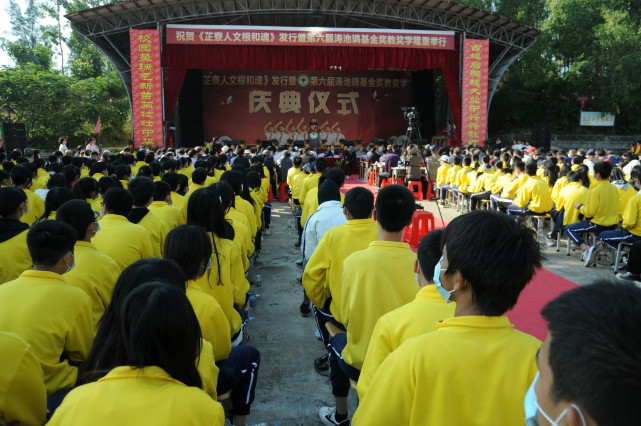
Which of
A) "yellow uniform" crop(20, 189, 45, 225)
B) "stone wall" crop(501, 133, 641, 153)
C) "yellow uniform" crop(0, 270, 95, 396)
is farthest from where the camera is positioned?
"stone wall" crop(501, 133, 641, 153)

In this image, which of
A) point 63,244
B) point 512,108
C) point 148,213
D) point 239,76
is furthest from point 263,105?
point 63,244

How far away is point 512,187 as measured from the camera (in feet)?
23.0

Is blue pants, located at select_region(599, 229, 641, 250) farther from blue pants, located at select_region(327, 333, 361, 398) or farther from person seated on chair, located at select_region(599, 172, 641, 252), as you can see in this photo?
blue pants, located at select_region(327, 333, 361, 398)

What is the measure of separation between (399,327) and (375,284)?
63cm

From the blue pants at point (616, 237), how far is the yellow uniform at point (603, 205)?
0.97 ft

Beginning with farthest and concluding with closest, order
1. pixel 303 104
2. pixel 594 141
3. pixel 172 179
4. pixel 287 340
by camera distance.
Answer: pixel 594 141, pixel 303 104, pixel 172 179, pixel 287 340

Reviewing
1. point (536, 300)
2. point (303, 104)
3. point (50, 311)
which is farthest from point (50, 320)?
point (303, 104)

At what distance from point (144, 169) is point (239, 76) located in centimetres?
1424

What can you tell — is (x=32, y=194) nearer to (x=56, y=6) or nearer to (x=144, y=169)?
(x=144, y=169)

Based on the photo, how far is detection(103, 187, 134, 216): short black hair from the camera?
124 inches

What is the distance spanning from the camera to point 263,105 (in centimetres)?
1939

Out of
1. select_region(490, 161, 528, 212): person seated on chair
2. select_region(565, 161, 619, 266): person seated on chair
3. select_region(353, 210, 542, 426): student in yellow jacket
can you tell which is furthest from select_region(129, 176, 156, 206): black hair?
select_region(490, 161, 528, 212): person seated on chair

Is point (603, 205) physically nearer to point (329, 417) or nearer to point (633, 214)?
point (633, 214)

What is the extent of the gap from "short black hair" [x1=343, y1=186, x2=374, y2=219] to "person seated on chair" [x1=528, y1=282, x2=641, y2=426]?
2.10m
